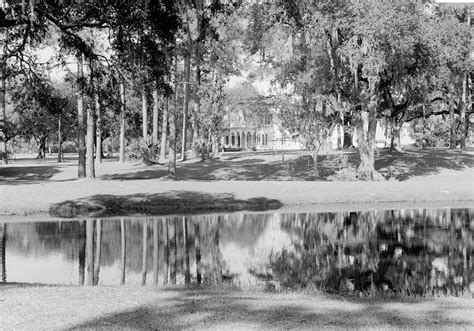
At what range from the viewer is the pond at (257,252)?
1195 cm

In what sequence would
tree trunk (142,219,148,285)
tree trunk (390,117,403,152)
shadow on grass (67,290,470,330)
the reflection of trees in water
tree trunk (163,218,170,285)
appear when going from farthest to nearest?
tree trunk (390,117,403,152)
tree trunk (142,219,148,285)
tree trunk (163,218,170,285)
the reflection of trees in water
shadow on grass (67,290,470,330)

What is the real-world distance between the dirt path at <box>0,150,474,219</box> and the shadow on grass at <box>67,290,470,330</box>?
1724cm

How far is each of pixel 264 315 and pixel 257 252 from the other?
8.34 meters

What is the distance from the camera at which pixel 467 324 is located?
693 centimetres

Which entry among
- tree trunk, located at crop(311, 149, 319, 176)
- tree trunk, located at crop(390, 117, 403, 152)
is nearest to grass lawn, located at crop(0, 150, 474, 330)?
tree trunk, located at crop(311, 149, 319, 176)

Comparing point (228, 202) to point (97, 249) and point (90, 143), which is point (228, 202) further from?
point (90, 143)

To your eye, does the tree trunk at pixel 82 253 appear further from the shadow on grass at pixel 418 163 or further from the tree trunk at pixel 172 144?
the shadow on grass at pixel 418 163

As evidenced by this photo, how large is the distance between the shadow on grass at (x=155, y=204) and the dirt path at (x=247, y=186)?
0.65ft

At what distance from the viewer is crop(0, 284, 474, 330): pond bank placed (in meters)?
6.94

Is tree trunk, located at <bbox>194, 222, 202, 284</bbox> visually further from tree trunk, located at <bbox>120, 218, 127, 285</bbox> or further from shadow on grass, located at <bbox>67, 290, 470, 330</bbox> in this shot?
shadow on grass, located at <bbox>67, 290, 470, 330</bbox>

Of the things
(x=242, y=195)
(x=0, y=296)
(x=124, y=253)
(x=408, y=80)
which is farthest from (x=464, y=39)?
(x=0, y=296)

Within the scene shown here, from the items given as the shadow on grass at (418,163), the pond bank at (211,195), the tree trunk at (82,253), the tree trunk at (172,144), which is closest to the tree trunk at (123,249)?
the tree trunk at (82,253)

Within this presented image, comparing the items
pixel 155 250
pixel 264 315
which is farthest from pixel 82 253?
pixel 264 315

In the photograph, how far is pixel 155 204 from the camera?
24781 mm
